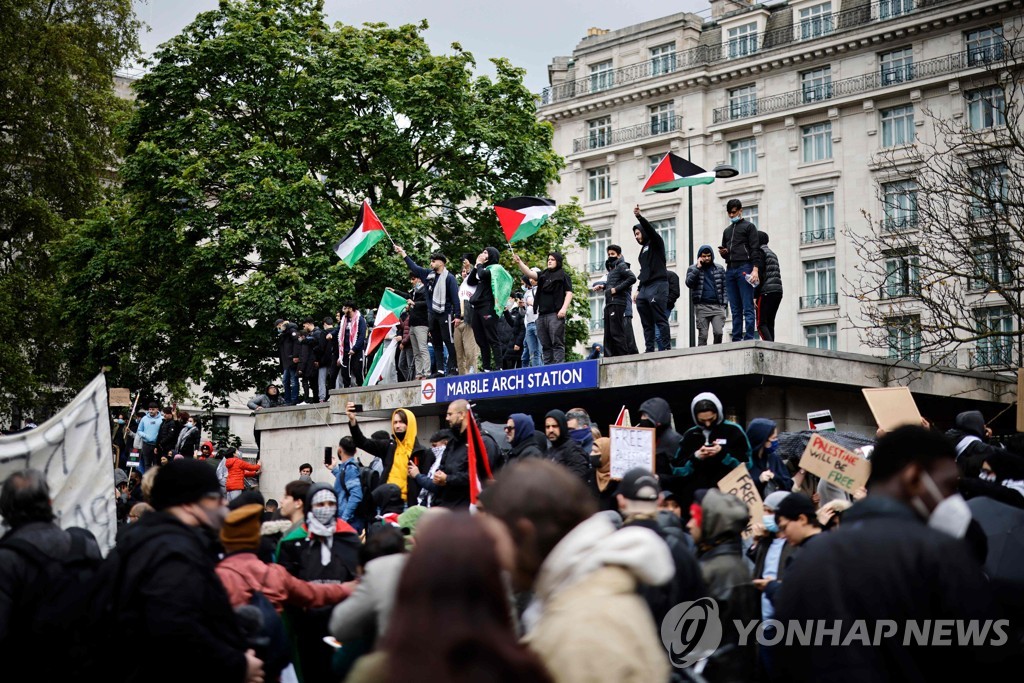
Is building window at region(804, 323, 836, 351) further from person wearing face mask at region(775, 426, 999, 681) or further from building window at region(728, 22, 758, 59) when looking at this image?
person wearing face mask at region(775, 426, 999, 681)

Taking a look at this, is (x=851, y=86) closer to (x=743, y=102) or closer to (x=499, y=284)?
(x=743, y=102)

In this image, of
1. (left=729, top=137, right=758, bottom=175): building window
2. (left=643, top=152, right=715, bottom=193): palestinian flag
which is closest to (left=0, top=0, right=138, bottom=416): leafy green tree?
(left=643, top=152, right=715, bottom=193): palestinian flag

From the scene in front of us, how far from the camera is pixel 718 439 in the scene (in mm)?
10281

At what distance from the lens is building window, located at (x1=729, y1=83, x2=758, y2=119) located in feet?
181

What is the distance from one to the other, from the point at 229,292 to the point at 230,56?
683 centimetres

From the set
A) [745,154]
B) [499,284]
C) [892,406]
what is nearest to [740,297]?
[499,284]

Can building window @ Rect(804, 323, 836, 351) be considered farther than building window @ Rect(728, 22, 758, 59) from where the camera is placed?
No

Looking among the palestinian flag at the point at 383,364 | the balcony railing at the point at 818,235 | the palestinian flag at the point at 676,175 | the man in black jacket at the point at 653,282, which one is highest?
the balcony railing at the point at 818,235

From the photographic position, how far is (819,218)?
5194cm

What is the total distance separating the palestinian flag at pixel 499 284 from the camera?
796 inches

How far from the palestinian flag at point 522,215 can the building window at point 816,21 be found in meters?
36.6

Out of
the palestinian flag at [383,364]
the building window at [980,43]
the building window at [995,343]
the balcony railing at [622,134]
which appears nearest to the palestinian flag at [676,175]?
the palestinian flag at [383,364]

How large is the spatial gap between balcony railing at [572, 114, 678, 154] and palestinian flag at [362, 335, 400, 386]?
3558cm

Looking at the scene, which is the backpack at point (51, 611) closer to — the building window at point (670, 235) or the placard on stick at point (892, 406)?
the placard on stick at point (892, 406)
